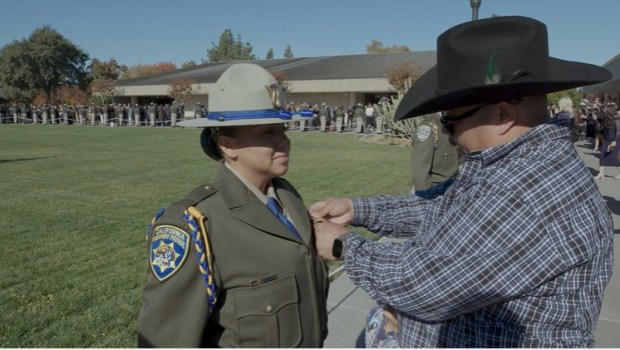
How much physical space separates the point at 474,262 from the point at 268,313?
2.63 feet

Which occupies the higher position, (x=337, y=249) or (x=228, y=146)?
(x=228, y=146)

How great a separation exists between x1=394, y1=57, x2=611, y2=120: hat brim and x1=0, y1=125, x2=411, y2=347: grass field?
2998 mm

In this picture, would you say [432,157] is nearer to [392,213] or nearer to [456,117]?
[392,213]

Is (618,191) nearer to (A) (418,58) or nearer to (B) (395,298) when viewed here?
(B) (395,298)

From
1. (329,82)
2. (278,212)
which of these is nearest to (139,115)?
(329,82)

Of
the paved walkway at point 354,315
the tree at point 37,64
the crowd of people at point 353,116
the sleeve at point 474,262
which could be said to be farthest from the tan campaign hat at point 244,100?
the tree at point 37,64

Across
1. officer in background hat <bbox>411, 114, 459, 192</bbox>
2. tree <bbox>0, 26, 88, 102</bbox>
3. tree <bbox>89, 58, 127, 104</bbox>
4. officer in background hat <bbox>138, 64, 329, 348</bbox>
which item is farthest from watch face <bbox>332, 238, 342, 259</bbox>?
tree <bbox>0, 26, 88, 102</bbox>

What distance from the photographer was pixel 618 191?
10.2 metres

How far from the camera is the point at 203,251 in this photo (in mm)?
1708

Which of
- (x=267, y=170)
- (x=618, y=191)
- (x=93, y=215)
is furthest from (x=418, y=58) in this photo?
(x=267, y=170)

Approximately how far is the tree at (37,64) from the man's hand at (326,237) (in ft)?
240

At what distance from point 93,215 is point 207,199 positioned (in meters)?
6.66

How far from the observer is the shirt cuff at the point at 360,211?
2.32m

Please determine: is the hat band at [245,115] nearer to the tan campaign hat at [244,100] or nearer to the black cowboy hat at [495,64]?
the tan campaign hat at [244,100]
